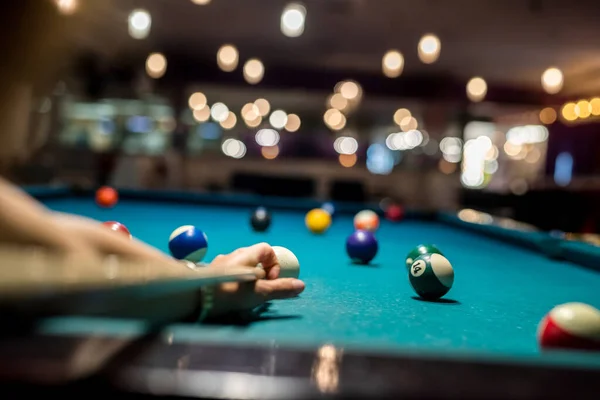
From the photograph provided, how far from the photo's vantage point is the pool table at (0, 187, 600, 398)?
88 centimetres

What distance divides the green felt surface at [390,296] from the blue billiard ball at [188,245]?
24cm

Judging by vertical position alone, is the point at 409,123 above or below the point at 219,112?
below

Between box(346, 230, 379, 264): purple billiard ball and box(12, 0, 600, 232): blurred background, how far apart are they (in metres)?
3.24

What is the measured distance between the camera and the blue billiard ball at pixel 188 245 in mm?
2564

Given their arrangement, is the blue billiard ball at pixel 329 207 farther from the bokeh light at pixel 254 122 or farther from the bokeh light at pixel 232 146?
the bokeh light at pixel 232 146

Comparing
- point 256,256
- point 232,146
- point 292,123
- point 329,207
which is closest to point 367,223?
point 329,207

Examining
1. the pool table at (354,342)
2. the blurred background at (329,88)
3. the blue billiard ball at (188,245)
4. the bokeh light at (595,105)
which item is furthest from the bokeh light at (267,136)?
the blue billiard ball at (188,245)

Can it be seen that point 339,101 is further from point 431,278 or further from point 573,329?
point 573,329

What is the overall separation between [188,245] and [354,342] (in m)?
1.60

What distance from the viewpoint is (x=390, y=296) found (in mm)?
2113

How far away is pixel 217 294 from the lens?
1.43 m

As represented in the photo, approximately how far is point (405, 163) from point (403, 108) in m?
4.85

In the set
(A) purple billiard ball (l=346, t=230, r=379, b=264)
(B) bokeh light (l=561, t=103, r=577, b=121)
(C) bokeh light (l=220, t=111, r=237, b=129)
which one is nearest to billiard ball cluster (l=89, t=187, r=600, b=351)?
(A) purple billiard ball (l=346, t=230, r=379, b=264)

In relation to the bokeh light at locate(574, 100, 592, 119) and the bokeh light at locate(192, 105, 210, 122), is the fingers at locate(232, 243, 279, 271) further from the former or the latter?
the bokeh light at locate(192, 105, 210, 122)
